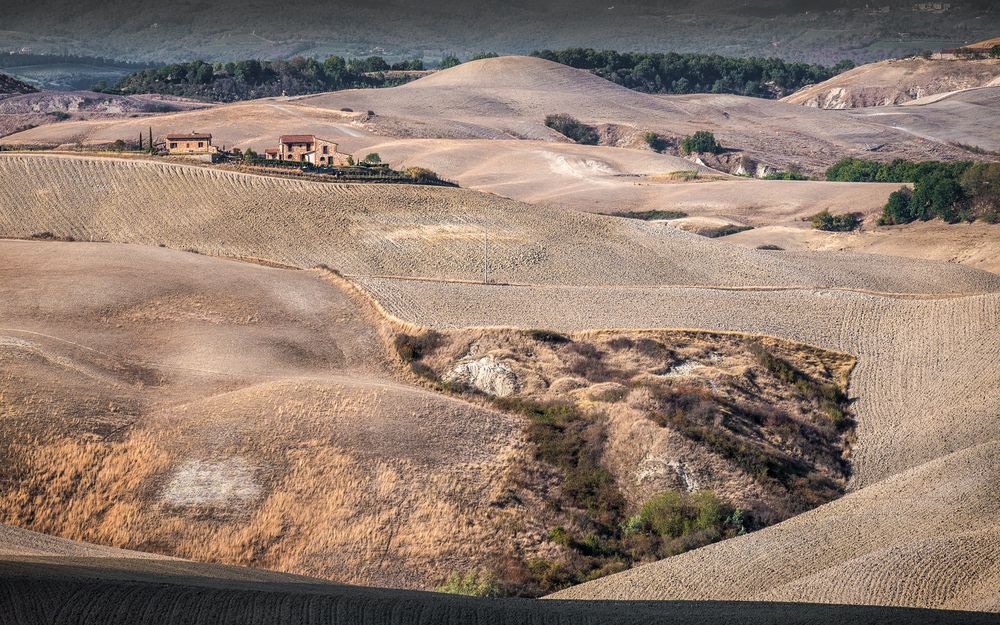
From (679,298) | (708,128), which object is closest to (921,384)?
(679,298)

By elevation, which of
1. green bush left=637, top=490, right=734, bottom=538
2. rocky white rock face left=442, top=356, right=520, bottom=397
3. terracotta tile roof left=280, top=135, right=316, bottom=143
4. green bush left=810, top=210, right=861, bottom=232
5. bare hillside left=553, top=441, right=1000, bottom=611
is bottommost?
green bush left=810, top=210, right=861, bottom=232

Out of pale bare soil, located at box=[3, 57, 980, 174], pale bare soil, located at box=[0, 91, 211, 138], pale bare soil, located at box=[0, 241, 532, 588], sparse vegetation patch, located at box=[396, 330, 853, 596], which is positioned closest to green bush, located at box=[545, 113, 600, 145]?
pale bare soil, located at box=[3, 57, 980, 174]

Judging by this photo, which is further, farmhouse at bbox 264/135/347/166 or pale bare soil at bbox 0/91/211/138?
pale bare soil at bbox 0/91/211/138

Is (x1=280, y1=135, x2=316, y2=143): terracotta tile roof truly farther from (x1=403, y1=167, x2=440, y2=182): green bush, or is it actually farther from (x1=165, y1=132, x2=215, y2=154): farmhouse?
(x1=403, y1=167, x2=440, y2=182): green bush

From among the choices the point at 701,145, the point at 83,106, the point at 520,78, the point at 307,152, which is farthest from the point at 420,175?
the point at 520,78

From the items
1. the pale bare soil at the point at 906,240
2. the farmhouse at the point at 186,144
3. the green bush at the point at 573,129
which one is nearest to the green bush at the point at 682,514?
the pale bare soil at the point at 906,240

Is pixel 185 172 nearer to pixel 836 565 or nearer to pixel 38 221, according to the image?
pixel 38 221
